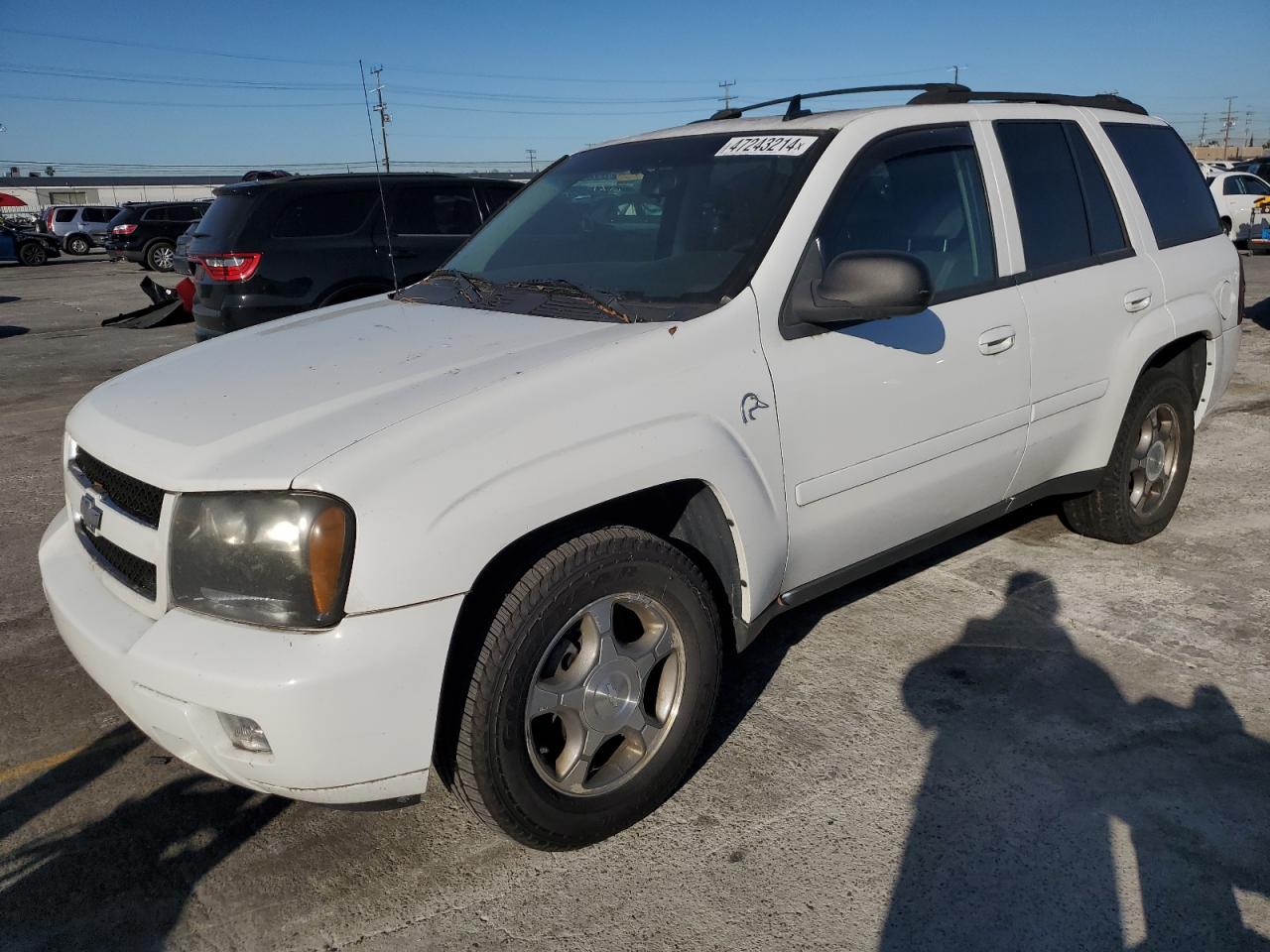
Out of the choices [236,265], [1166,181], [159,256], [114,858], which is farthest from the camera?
[159,256]

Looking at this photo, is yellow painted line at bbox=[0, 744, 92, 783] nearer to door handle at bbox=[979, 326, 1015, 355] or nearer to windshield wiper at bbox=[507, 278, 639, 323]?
windshield wiper at bbox=[507, 278, 639, 323]

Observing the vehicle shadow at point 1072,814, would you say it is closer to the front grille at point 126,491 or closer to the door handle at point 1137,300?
the door handle at point 1137,300

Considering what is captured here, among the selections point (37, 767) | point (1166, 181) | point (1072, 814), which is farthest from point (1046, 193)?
point (37, 767)

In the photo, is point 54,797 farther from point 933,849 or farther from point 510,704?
point 933,849

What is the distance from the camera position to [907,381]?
10.5ft

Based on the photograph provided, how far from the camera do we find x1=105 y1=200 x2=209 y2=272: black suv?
27.4 metres

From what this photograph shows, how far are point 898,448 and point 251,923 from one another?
2228 mm

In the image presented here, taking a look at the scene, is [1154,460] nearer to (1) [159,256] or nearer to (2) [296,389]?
(2) [296,389]

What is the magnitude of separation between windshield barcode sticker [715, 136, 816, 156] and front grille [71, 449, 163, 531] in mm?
2085

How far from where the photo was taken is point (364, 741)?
2197 millimetres

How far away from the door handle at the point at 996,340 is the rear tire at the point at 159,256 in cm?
2801

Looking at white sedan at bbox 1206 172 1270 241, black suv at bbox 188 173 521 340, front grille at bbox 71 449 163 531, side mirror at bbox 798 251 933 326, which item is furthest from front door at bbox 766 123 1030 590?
white sedan at bbox 1206 172 1270 241

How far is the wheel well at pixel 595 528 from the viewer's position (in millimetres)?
2373

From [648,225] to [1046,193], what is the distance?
1.56 metres
